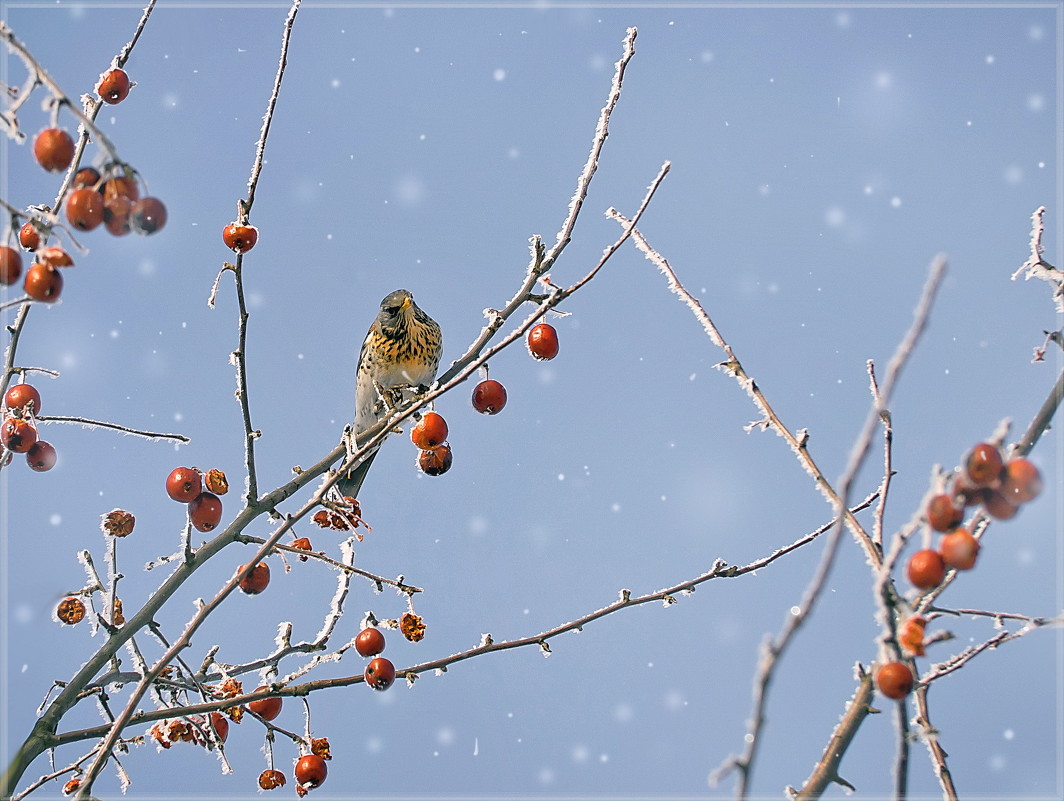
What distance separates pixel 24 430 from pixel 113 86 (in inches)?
37.1

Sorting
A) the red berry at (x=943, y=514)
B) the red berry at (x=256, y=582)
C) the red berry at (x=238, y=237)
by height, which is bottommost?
the red berry at (x=943, y=514)

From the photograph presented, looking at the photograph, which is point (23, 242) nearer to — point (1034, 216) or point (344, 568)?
point (344, 568)

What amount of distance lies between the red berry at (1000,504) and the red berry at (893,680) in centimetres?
29

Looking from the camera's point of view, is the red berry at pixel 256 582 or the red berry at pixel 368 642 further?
the red berry at pixel 256 582

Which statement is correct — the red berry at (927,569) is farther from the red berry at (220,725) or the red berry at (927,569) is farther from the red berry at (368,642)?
the red berry at (220,725)

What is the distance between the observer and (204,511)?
2.38 m

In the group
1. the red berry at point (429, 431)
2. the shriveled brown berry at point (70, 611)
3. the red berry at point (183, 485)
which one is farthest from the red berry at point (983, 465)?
the shriveled brown berry at point (70, 611)

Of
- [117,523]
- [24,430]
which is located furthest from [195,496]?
[24,430]

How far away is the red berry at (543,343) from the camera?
2.48m

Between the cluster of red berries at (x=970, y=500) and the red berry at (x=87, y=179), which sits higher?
the red berry at (x=87, y=179)

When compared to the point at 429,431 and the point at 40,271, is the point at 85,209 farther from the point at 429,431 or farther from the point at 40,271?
the point at 429,431

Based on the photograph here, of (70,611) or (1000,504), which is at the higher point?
(70,611)

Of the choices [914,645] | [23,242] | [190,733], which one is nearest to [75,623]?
[190,733]

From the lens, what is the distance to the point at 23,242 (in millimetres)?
2014
